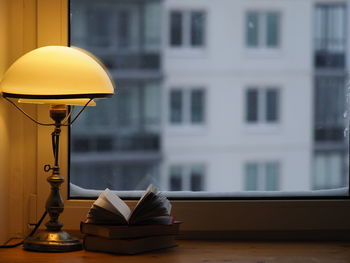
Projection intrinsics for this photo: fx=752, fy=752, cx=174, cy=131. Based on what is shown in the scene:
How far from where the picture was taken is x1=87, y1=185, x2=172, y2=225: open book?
186 centimetres

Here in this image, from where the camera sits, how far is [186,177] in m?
2.23

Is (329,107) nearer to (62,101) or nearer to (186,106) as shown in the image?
(186,106)

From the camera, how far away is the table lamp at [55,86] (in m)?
1.77

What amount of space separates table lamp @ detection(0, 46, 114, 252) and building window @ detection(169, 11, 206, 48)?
43 cm

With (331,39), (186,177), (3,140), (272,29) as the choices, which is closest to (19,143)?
(3,140)

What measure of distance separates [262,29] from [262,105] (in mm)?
231

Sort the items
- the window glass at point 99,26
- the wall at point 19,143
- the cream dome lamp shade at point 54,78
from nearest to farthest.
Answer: the cream dome lamp shade at point 54,78 < the wall at point 19,143 < the window glass at point 99,26

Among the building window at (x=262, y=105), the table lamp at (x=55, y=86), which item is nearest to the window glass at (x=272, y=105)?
the building window at (x=262, y=105)

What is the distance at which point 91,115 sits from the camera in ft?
7.15

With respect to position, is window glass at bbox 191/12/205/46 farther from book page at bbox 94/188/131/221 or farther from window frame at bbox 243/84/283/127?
book page at bbox 94/188/131/221

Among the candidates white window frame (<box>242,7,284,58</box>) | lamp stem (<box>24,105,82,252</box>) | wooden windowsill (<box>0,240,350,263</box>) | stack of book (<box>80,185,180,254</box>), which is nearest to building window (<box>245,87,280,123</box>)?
white window frame (<box>242,7,284,58</box>)

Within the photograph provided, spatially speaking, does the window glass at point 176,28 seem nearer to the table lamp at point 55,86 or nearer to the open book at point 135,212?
the table lamp at point 55,86

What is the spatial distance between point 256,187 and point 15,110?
726 millimetres

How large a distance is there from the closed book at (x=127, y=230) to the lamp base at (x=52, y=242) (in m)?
0.04
